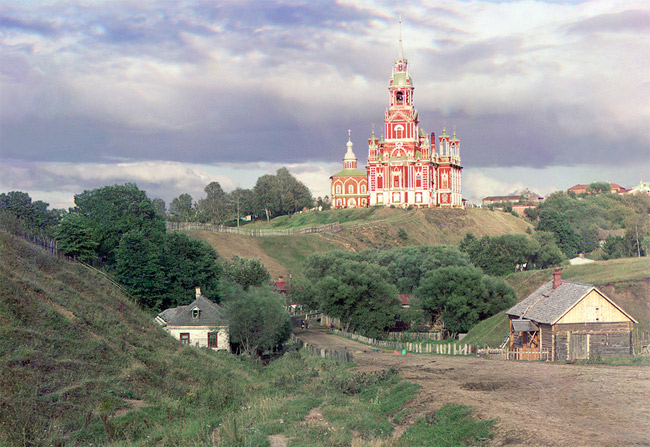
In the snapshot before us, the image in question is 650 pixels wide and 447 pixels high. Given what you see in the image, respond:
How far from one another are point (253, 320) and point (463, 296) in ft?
68.6

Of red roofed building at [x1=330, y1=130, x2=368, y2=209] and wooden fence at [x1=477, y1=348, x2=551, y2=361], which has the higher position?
red roofed building at [x1=330, y1=130, x2=368, y2=209]

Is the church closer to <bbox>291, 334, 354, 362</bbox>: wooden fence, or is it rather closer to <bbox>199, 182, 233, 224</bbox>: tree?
<bbox>199, 182, 233, 224</bbox>: tree

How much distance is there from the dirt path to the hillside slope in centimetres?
989

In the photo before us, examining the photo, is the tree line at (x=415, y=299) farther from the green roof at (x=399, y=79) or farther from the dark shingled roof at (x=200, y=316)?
the green roof at (x=399, y=79)

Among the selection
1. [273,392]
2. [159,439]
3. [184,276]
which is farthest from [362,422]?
[184,276]

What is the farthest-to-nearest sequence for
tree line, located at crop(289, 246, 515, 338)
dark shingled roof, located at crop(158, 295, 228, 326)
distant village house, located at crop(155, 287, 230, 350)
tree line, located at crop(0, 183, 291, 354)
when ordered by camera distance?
tree line, located at crop(289, 246, 515, 338), dark shingled roof, located at crop(158, 295, 228, 326), distant village house, located at crop(155, 287, 230, 350), tree line, located at crop(0, 183, 291, 354)

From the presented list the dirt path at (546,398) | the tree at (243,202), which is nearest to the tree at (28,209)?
the tree at (243,202)

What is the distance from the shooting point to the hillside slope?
75.2 ft

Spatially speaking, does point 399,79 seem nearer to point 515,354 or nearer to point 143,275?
point 143,275

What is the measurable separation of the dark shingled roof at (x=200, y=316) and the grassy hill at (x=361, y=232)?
150ft

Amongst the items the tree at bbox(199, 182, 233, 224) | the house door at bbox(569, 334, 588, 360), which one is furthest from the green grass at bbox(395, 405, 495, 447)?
the tree at bbox(199, 182, 233, 224)

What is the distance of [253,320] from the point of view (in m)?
45.5

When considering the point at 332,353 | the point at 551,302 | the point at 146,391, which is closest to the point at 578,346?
the point at 551,302

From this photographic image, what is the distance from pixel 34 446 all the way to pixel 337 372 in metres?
20.1
